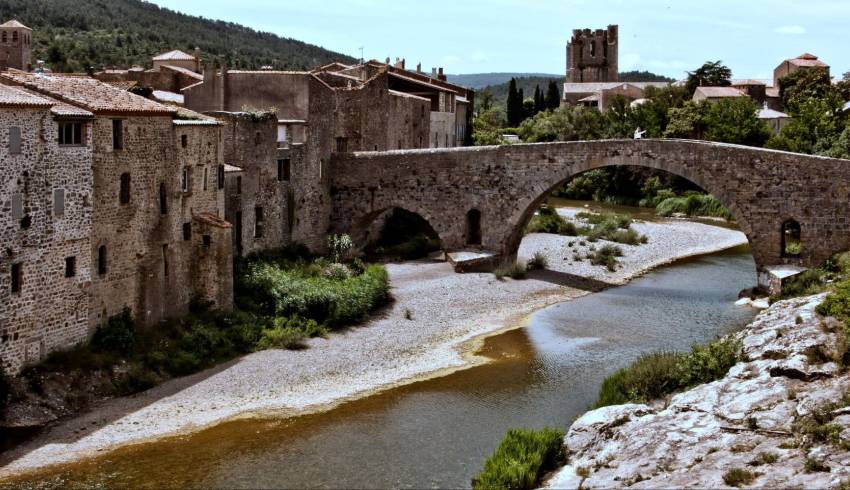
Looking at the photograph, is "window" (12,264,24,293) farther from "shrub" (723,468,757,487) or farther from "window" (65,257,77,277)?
"shrub" (723,468,757,487)

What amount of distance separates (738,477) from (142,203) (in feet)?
55.3

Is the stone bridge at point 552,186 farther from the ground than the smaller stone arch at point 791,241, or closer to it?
farther from the ground

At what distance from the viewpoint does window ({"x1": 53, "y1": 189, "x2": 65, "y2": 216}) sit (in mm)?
25000

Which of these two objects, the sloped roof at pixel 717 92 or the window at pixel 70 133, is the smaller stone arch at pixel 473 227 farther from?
the sloped roof at pixel 717 92

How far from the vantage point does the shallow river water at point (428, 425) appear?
21.2 metres

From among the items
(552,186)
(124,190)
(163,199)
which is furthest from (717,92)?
(124,190)

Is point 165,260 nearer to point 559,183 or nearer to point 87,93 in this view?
point 87,93

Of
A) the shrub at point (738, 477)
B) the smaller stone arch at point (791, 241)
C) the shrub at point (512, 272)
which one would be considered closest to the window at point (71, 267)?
the shrub at point (738, 477)

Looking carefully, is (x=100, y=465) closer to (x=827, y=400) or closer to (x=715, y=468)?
(x=715, y=468)

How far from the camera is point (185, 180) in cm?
3028

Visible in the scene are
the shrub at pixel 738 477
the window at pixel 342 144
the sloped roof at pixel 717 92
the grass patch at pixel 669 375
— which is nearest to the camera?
the shrub at pixel 738 477

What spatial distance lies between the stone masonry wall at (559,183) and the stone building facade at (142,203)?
1087 cm

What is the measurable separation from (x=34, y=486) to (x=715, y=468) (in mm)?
12168

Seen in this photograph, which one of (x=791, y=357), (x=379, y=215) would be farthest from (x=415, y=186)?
(x=791, y=357)
